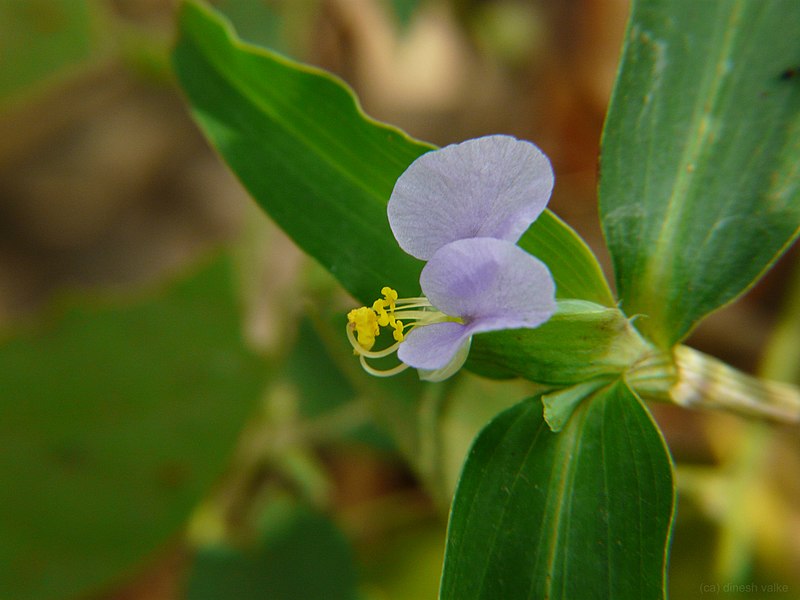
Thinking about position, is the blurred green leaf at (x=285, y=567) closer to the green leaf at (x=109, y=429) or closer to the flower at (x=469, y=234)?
the green leaf at (x=109, y=429)

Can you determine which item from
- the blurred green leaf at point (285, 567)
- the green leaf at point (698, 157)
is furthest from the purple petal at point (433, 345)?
the blurred green leaf at point (285, 567)

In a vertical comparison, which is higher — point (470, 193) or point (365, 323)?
point (470, 193)

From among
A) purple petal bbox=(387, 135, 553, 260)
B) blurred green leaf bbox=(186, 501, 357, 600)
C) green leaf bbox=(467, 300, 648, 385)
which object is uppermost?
purple petal bbox=(387, 135, 553, 260)

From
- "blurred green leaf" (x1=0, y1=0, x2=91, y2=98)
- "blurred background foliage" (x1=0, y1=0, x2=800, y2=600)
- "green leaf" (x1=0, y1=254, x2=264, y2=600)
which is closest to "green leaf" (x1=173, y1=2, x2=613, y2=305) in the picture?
"blurred background foliage" (x1=0, y1=0, x2=800, y2=600)

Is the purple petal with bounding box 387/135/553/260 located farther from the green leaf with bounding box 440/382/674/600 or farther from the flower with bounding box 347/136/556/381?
the green leaf with bounding box 440/382/674/600

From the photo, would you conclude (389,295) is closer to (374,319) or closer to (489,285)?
(374,319)

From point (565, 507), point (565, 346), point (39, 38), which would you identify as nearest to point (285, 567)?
point (565, 507)
